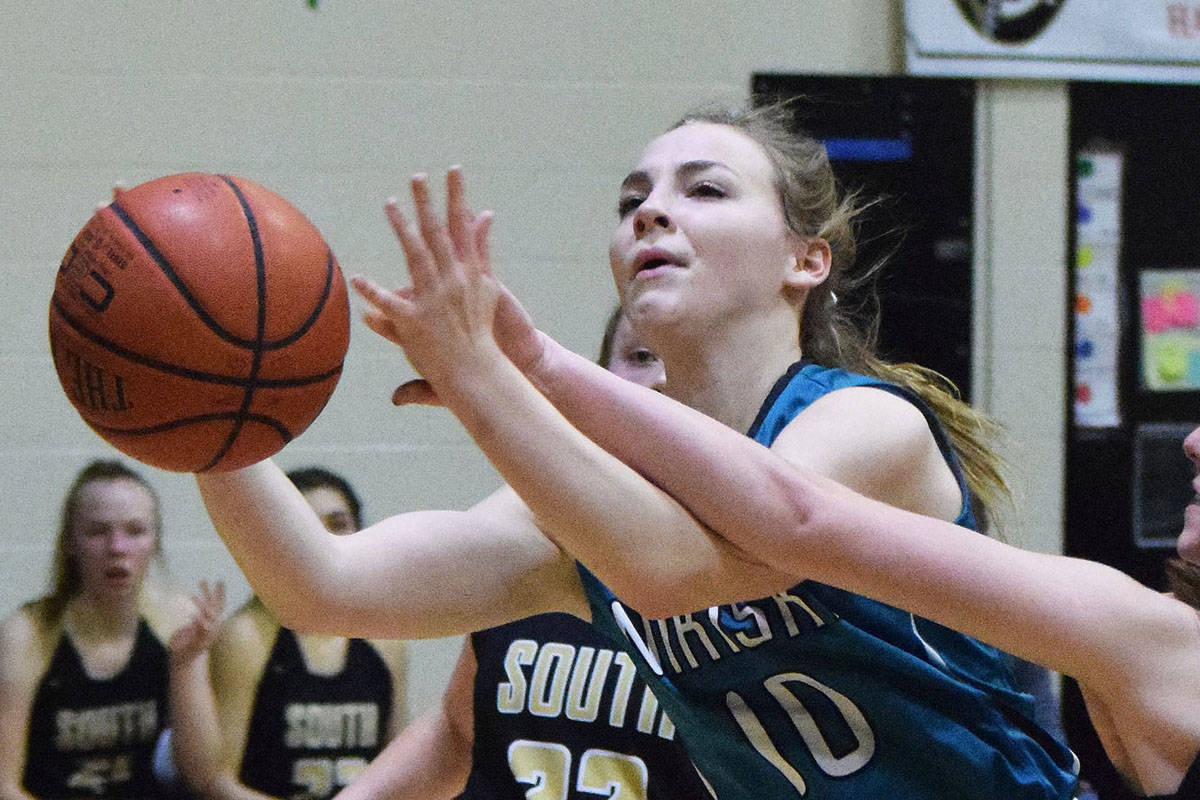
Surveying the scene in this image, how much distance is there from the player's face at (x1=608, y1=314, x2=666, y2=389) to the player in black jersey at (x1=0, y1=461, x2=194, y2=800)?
1954mm

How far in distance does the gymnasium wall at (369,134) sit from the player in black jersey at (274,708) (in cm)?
24

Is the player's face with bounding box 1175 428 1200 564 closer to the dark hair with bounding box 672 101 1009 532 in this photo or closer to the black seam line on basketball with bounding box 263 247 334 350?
the dark hair with bounding box 672 101 1009 532

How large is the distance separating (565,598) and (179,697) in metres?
2.21

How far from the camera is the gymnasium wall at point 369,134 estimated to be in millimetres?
4562

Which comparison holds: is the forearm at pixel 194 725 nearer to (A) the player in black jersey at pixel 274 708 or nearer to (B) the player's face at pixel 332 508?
(A) the player in black jersey at pixel 274 708

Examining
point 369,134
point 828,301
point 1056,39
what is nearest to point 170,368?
point 828,301

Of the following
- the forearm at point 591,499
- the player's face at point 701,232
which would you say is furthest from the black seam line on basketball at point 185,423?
the player's face at point 701,232

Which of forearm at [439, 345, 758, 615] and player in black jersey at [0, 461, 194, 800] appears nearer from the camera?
forearm at [439, 345, 758, 615]

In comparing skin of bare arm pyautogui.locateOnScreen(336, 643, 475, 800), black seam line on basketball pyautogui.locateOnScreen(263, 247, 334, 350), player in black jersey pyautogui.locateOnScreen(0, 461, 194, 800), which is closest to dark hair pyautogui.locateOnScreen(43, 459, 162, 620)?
player in black jersey pyautogui.locateOnScreen(0, 461, 194, 800)

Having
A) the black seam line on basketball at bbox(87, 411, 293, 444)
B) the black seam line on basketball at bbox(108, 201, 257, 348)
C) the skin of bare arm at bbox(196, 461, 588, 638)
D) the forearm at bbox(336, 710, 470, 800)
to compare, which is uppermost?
the black seam line on basketball at bbox(108, 201, 257, 348)

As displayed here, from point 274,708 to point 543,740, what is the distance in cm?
168

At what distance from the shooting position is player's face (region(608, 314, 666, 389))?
3.06 m

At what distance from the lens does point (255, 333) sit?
6.03ft

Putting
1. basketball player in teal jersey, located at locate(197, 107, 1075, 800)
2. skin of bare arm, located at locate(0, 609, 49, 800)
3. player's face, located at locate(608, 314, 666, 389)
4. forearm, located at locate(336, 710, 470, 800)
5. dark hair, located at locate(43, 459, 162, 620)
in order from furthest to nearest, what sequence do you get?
dark hair, located at locate(43, 459, 162, 620) < skin of bare arm, located at locate(0, 609, 49, 800) < player's face, located at locate(608, 314, 666, 389) < forearm, located at locate(336, 710, 470, 800) < basketball player in teal jersey, located at locate(197, 107, 1075, 800)
